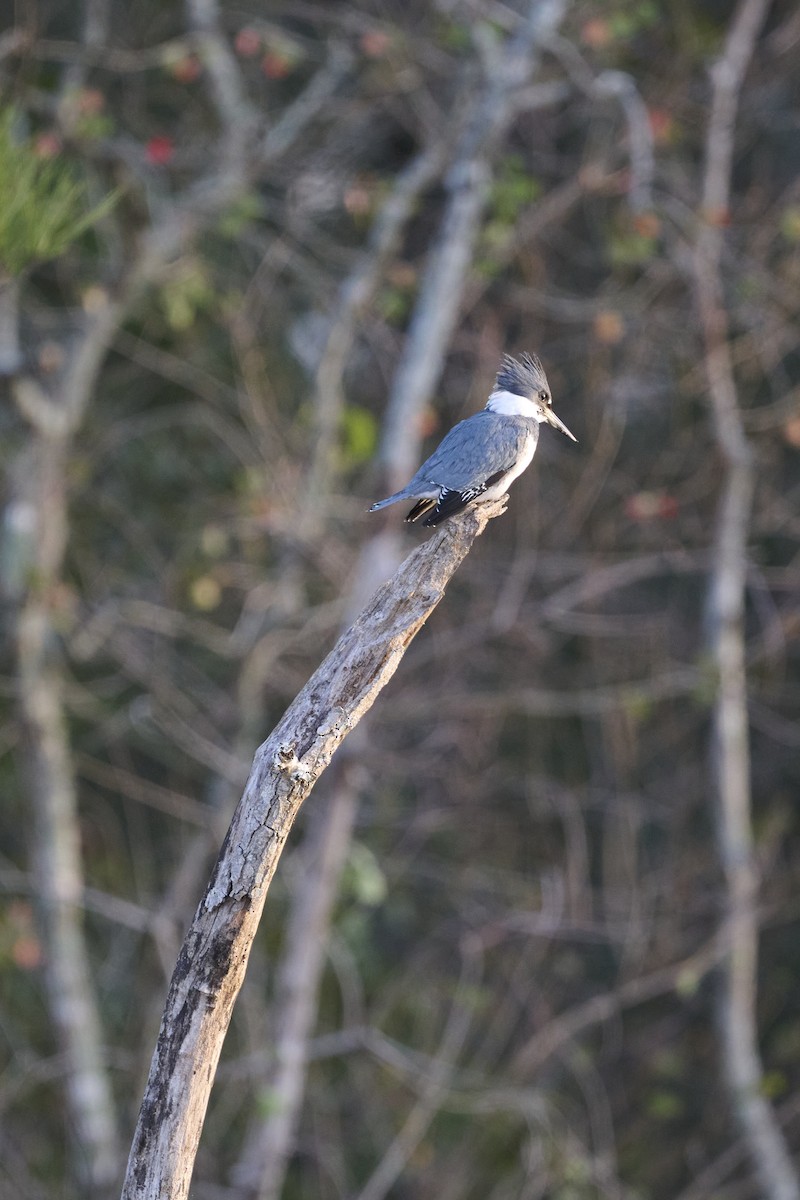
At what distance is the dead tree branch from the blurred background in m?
0.02

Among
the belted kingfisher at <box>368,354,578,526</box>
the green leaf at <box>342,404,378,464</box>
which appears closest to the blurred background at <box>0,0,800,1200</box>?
the green leaf at <box>342,404,378,464</box>

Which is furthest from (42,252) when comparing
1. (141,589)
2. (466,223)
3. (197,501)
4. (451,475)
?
(197,501)

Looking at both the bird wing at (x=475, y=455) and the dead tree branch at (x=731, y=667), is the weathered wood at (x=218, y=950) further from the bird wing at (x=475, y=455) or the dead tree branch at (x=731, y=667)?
the dead tree branch at (x=731, y=667)

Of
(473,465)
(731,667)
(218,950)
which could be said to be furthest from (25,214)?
(731,667)

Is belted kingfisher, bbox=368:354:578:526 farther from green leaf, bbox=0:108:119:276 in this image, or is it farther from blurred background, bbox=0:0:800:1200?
blurred background, bbox=0:0:800:1200

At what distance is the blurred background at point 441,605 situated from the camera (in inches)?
181

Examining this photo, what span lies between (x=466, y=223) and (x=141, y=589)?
1917mm

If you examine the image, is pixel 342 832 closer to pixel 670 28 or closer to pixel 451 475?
pixel 451 475

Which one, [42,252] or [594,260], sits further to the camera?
[594,260]

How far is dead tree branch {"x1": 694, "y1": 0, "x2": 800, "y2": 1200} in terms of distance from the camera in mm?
4875

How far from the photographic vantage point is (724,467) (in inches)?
203

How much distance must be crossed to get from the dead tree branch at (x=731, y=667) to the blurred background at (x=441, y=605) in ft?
0.06

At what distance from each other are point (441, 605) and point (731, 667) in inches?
48.0

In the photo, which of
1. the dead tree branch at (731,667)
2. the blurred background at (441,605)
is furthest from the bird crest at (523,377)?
the dead tree branch at (731,667)
